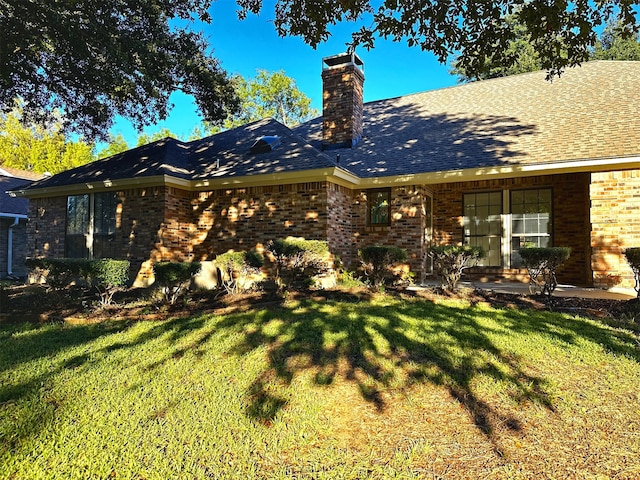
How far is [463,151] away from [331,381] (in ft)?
27.7

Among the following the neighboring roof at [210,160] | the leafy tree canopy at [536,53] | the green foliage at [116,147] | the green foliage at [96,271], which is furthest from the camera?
the green foliage at [116,147]

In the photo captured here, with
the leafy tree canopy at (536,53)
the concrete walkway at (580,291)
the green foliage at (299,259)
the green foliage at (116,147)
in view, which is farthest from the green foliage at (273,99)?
the concrete walkway at (580,291)

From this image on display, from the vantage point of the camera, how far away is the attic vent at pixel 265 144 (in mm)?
10820

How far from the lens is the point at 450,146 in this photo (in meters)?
10.9

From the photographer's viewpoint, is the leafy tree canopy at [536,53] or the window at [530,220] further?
Answer: the leafy tree canopy at [536,53]

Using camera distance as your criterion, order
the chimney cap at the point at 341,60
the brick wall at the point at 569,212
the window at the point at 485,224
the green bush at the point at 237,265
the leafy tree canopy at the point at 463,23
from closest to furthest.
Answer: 1. the leafy tree canopy at the point at 463,23
2. the green bush at the point at 237,265
3. the brick wall at the point at 569,212
4. the window at the point at 485,224
5. the chimney cap at the point at 341,60

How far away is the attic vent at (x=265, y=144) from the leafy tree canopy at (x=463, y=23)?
12.9 ft

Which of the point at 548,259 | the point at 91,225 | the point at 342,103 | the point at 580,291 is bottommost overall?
the point at 580,291

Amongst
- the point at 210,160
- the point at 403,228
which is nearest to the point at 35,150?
the point at 210,160

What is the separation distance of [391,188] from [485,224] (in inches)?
115

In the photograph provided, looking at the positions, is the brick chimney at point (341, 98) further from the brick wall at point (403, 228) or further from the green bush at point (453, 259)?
the green bush at point (453, 259)

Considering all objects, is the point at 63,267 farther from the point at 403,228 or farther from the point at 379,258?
the point at 403,228

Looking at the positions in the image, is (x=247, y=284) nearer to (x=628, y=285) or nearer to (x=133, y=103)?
(x=133, y=103)

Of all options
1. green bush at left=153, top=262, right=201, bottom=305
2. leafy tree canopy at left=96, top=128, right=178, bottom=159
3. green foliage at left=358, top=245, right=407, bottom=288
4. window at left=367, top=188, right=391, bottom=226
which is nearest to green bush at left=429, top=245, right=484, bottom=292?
green foliage at left=358, top=245, right=407, bottom=288
